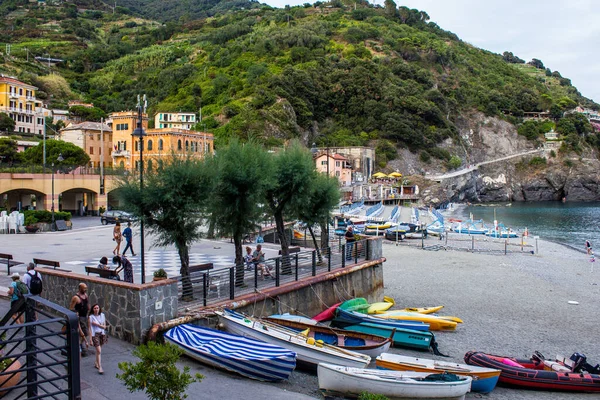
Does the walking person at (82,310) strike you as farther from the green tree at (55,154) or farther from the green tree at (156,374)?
the green tree at (55,154)

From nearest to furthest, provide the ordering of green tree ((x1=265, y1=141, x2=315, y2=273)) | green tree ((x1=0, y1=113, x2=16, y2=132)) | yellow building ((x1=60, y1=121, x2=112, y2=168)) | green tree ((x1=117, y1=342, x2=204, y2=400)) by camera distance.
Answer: green tree ((x1=117, y1=342, x2=204, y2=400))
green tree ((x1=265, y1=141, x2=315, y2=273))
yellow building ((x1=60, y1=121, x2=112, y2=168))
green tree ((x1=0, y1=113, x2=16, y2=132))

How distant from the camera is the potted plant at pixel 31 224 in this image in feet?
108

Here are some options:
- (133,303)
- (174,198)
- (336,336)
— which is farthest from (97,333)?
(336,336)

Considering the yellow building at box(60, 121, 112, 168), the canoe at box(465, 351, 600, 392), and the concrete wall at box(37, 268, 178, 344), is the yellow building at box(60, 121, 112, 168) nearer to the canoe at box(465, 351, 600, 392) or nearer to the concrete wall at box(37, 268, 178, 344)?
the concrete wall at box(37, 268, 178, 344)

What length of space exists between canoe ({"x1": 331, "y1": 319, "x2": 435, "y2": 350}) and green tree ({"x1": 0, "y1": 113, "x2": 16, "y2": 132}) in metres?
76.9

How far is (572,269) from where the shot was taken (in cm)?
Answer: 3434

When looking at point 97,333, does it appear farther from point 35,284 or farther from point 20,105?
point 20,105

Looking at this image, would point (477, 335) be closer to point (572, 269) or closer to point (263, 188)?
point (263, 188)

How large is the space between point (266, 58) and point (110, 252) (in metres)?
A: 107

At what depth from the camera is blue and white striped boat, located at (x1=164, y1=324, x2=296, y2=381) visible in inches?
422

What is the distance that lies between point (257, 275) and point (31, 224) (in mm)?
24057

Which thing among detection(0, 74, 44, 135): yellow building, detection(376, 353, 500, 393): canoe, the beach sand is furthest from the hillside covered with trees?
detection(376, 353, 500, 393): canoe

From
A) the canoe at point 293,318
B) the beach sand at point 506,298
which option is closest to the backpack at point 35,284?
the canoe at point 293,318

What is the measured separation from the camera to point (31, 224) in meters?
33.8
